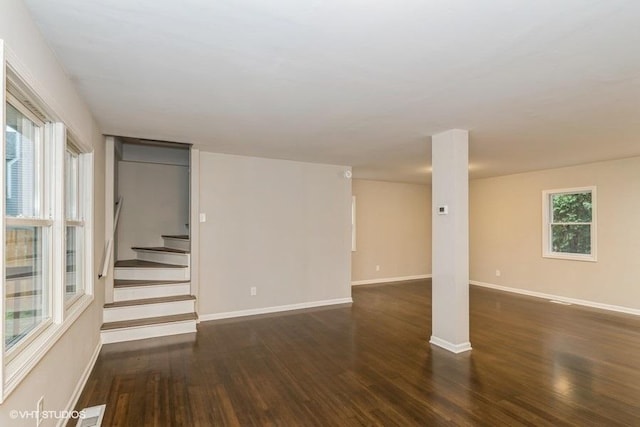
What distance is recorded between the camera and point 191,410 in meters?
2.47

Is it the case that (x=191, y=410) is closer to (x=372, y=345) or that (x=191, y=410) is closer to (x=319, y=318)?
(x=372, y=345)

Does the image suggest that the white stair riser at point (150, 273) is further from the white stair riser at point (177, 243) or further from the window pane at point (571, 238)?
the window pane at point (571, 238)

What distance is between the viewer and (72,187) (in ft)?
9.34

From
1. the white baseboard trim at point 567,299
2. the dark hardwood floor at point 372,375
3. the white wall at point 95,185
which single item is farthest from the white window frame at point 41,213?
the white baseboard trim at point 567,299

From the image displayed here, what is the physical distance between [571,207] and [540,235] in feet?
2.35

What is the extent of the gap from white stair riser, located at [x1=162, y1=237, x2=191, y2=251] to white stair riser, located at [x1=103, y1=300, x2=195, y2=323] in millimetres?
806

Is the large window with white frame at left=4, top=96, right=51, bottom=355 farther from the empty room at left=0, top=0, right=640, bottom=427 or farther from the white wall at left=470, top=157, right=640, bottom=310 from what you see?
the white wall at left=470, top=157, right=640, bottom=310

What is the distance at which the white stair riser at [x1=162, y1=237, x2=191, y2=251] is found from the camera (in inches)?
191

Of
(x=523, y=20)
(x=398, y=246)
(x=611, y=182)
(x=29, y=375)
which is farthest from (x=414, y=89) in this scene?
(x=398, y=246)

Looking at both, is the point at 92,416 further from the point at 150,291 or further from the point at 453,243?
the point at 453,243

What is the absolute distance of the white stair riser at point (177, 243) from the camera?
4850 millimetres

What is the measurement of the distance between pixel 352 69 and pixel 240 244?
3495mm

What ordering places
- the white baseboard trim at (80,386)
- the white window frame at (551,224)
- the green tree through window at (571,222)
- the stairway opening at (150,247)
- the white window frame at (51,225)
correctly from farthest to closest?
the green tree through window at (571,222) < the white window frame at (551,224) < the stairway opening at (150,247) < the white baseboard trim at (80,386) < the white window frame at (51,225)

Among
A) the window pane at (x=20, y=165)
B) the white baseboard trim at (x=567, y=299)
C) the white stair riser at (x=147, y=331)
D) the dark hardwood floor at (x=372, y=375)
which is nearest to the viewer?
the window pane at (x=20, y=165)
